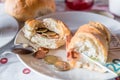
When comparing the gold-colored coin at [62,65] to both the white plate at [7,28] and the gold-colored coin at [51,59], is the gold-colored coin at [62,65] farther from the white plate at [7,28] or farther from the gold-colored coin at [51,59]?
the white plate at [7,28]

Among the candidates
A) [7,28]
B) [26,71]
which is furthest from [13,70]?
[7,28]

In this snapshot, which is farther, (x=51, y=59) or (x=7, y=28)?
(x=7, y=28)

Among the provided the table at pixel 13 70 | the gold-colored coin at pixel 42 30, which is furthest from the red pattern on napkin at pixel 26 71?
the gold-colored coin at pixel 42 30

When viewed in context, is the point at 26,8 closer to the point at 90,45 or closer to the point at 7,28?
the point at 7,28

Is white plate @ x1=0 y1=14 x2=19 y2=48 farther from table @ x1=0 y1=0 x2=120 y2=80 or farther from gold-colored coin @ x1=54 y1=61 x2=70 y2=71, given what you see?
gold-colored coin @ x1=54 y1=61 x2=70 y2=71

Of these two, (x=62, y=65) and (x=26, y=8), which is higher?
(x=26, y=8)

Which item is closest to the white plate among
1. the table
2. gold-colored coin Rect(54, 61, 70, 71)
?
the table
